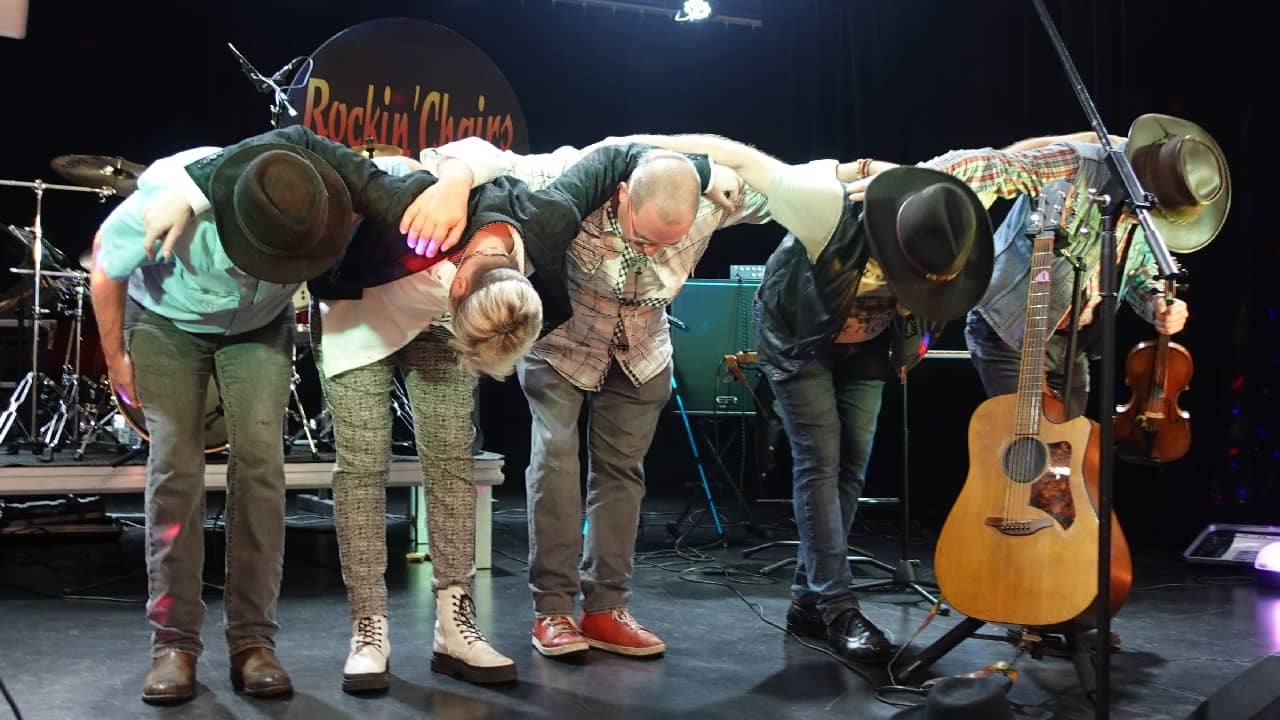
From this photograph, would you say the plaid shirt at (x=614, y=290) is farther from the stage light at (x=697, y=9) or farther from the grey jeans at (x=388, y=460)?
the stage light at (x=697, y=9)

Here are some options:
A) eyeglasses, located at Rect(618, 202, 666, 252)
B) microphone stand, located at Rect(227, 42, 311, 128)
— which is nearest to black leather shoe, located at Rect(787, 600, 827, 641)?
eyeglasses, located at Rect(618, 202, 666, 252)

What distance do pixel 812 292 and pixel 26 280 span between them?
4099mm

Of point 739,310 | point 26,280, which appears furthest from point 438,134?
point 26,280

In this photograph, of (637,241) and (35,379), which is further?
(35,379)

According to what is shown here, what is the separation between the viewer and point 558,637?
2.61m

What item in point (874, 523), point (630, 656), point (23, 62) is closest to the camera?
point (630, 656)

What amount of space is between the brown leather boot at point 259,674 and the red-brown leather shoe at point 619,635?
74 cm

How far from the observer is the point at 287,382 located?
237 cm

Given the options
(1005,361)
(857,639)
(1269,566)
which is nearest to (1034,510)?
(857,639)

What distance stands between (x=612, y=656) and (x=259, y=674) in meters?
0.84

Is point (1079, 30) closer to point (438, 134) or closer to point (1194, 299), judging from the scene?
point (1194, 299)

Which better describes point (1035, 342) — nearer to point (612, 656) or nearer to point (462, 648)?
point (612, 656)

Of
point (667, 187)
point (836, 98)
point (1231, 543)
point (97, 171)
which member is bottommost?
point (1231, 543)

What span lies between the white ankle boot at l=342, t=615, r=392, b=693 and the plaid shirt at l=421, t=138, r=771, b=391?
721mm
